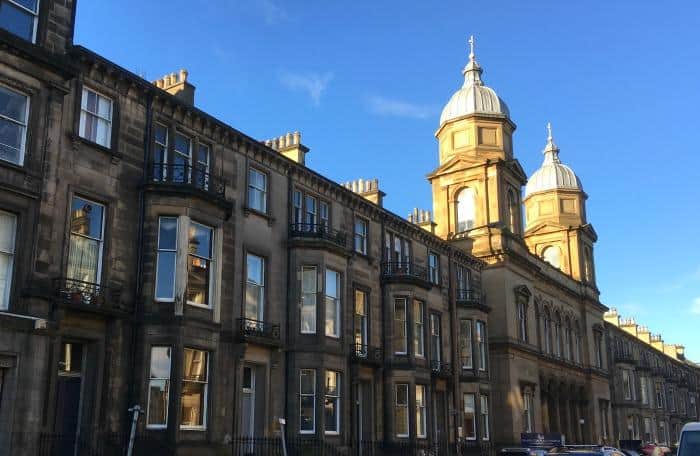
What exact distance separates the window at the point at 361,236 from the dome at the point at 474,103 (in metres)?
19.3

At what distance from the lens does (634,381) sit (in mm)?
74000

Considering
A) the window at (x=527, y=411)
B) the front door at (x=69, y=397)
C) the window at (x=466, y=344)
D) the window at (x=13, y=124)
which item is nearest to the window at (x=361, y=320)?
the window at (x=466, y=344)

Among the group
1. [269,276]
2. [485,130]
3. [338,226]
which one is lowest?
[269,276]

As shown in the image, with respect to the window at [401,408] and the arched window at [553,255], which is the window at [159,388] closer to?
the window at [401,408]

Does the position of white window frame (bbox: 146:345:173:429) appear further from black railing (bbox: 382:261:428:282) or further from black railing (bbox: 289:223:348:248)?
black railing (bbox: 382:261:428:282)

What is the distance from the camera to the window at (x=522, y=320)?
48125 millimetres

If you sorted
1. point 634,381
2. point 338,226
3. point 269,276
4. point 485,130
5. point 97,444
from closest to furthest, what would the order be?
point 97,444
point 269,276
point 338,226
point 485,130
point 634,381

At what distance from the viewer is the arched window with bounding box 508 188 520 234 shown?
1994 inches

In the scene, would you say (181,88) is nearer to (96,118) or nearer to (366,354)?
(96,118)

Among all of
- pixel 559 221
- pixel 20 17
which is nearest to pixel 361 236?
pixel 20 17

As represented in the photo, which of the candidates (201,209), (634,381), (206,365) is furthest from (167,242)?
(634,381)

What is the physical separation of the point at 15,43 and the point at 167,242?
7019 millimetres

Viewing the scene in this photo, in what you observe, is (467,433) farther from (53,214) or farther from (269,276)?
(53,214)

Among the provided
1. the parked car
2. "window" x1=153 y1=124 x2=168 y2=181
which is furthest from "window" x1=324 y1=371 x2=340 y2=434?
the parked car
